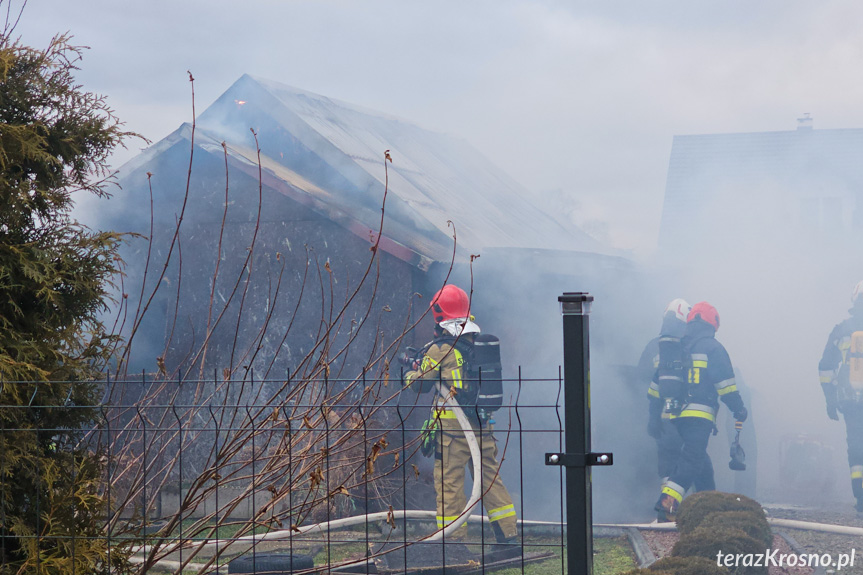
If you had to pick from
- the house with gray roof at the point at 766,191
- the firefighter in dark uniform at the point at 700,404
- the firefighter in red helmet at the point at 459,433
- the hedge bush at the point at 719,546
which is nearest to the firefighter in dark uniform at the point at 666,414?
the firefighter in dark uniform at the point at 700,404

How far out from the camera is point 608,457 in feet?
9.11

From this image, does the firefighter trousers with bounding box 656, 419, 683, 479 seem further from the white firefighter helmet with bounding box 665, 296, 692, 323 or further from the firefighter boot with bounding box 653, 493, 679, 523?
the white firefighter helmet with bounding box 665, 296, 692, 323

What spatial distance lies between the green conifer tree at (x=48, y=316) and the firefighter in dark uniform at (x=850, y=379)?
752 cm

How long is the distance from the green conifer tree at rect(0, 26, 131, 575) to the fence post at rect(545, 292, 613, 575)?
1.76 meters

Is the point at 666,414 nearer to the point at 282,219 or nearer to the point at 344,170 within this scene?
the point at 344,170

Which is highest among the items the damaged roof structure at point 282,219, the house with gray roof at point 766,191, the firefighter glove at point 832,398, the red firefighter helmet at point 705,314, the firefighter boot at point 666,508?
the house with gray roof at point 766,191

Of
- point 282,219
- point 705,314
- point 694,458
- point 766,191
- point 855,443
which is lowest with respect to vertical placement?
point 694,458

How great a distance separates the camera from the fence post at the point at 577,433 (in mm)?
2820

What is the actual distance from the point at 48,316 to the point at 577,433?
220 cm

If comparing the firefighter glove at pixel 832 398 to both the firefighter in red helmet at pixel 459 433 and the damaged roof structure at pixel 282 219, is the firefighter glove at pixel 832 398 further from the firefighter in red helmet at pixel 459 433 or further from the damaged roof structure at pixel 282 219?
the firefighter in red helmet at pixel 459 433

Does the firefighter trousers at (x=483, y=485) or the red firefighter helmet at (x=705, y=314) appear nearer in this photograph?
the firefighter trousers at (x=483, y=485)

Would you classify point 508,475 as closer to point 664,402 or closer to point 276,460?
point 664,402

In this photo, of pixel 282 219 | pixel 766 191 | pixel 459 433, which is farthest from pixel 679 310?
pixel 766 191

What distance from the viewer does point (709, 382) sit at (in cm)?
864
